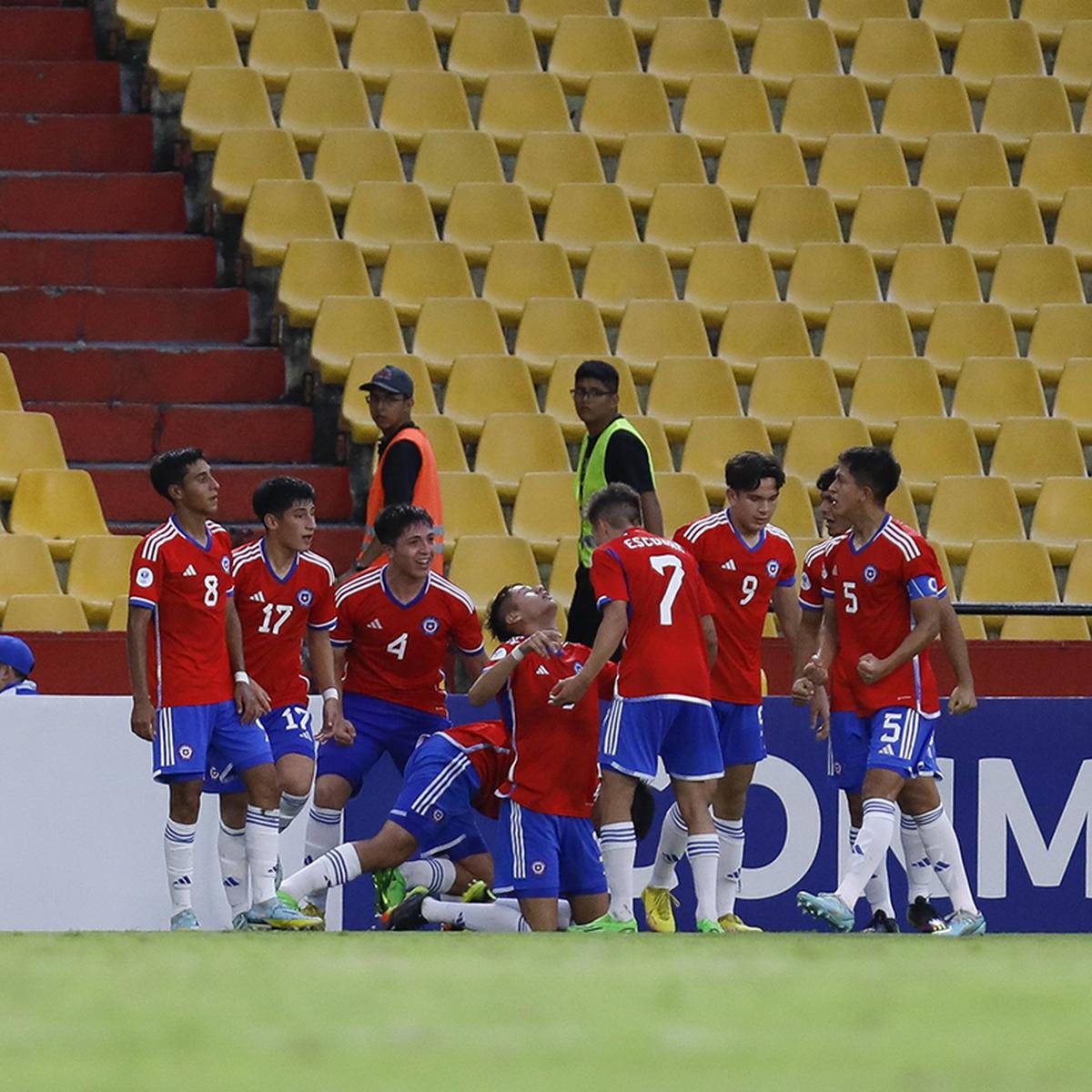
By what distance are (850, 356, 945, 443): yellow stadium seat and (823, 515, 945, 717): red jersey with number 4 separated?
3.65 metres

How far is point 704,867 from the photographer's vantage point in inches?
352

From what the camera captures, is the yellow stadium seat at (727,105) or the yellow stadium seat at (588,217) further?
the yellow stadium seat at (727,105)

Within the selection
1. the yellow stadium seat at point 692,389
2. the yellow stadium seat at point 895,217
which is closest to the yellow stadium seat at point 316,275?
the yellow stadium seat at point 692,389

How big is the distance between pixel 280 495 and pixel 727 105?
591cm

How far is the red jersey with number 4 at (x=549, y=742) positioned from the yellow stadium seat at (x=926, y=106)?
22.1ft

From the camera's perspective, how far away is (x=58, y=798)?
31.8 feet

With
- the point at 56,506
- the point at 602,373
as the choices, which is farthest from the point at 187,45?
the point at 602,373

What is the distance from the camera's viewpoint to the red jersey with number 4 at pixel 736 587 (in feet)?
31.0

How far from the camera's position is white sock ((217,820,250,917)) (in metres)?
9.52

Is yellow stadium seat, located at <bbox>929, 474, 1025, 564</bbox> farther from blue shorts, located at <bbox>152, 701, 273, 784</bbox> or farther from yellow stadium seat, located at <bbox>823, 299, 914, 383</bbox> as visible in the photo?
blue shorts, located at <bbox>152, 701, 273, 784</bbox>

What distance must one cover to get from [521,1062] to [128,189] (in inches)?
408

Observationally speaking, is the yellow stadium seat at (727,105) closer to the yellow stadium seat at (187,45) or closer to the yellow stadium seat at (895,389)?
the yellow stadium seat at (895,389)

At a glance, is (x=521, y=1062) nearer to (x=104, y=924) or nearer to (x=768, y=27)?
(x=104, y=924)

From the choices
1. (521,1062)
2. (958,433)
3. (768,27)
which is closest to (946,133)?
(768,27)
